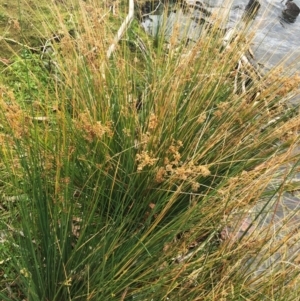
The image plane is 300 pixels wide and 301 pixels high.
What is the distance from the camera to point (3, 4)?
155 inches

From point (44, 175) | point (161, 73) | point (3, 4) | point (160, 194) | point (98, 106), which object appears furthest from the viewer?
point (3, 4)

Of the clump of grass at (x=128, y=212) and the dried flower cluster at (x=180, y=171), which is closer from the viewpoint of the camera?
the dried flower cluster at (x=180, y=171)

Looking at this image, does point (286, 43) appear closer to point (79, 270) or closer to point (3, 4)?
point (3, 4)

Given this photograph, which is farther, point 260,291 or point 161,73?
point 161,73

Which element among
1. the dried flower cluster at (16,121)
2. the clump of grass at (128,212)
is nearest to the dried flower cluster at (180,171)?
the clump of grass at (128,212)

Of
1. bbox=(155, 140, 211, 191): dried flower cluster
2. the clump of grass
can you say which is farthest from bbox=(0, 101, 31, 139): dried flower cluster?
bbox=(155, 140, 211, 191): dried flower cluster

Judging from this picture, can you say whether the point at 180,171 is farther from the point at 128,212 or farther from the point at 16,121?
the point at 16,121

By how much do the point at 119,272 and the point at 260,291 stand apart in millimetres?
516

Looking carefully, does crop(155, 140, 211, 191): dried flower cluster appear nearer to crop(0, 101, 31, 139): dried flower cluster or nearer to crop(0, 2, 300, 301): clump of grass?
crop(0, 2, 300, 301): clump of grass

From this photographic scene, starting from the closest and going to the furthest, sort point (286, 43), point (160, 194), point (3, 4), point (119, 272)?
1. point (119, 272)
2. point (160, 194)
3. point (3, 4)
4. point (286, 43)

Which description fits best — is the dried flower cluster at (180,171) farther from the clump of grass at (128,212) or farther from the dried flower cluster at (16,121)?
the dried flower cluster at (16,121)

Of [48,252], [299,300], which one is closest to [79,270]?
[48,252]

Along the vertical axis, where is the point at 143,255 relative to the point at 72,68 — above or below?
below

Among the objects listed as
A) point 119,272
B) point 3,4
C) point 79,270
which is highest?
point 119,272
